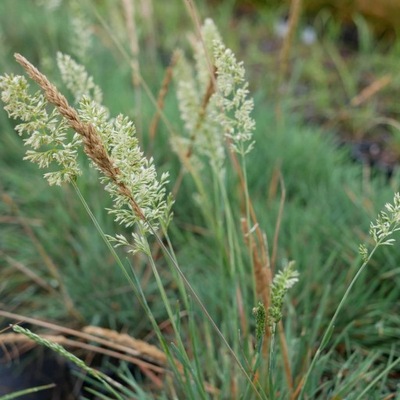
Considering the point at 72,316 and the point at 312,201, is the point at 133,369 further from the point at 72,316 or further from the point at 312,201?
the point at 312,201

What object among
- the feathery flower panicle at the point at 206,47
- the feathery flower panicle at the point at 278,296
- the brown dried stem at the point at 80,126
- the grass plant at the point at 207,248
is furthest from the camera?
the feathery flower panicle at the point at 206,47

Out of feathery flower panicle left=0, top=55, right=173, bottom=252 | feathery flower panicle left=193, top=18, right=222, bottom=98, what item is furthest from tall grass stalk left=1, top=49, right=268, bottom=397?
feathery flower panicle left=193, top=18, right=222, bottom=98

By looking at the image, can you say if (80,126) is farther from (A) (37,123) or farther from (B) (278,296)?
(B) (278,296)

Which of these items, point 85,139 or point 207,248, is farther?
point 207,248

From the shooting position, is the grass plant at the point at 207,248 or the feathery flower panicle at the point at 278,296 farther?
the grass plant at the point at 207,248

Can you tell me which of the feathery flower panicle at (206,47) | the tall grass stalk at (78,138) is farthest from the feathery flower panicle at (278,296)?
the feathery flower panicle at (206,47)

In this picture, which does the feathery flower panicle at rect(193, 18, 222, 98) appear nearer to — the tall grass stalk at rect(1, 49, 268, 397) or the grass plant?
the grass plant

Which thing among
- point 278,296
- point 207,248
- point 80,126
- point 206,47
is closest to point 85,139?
point 80,126

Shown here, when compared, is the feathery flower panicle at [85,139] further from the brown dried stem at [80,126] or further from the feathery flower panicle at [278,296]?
the feathery flower panicle at [278,296]
